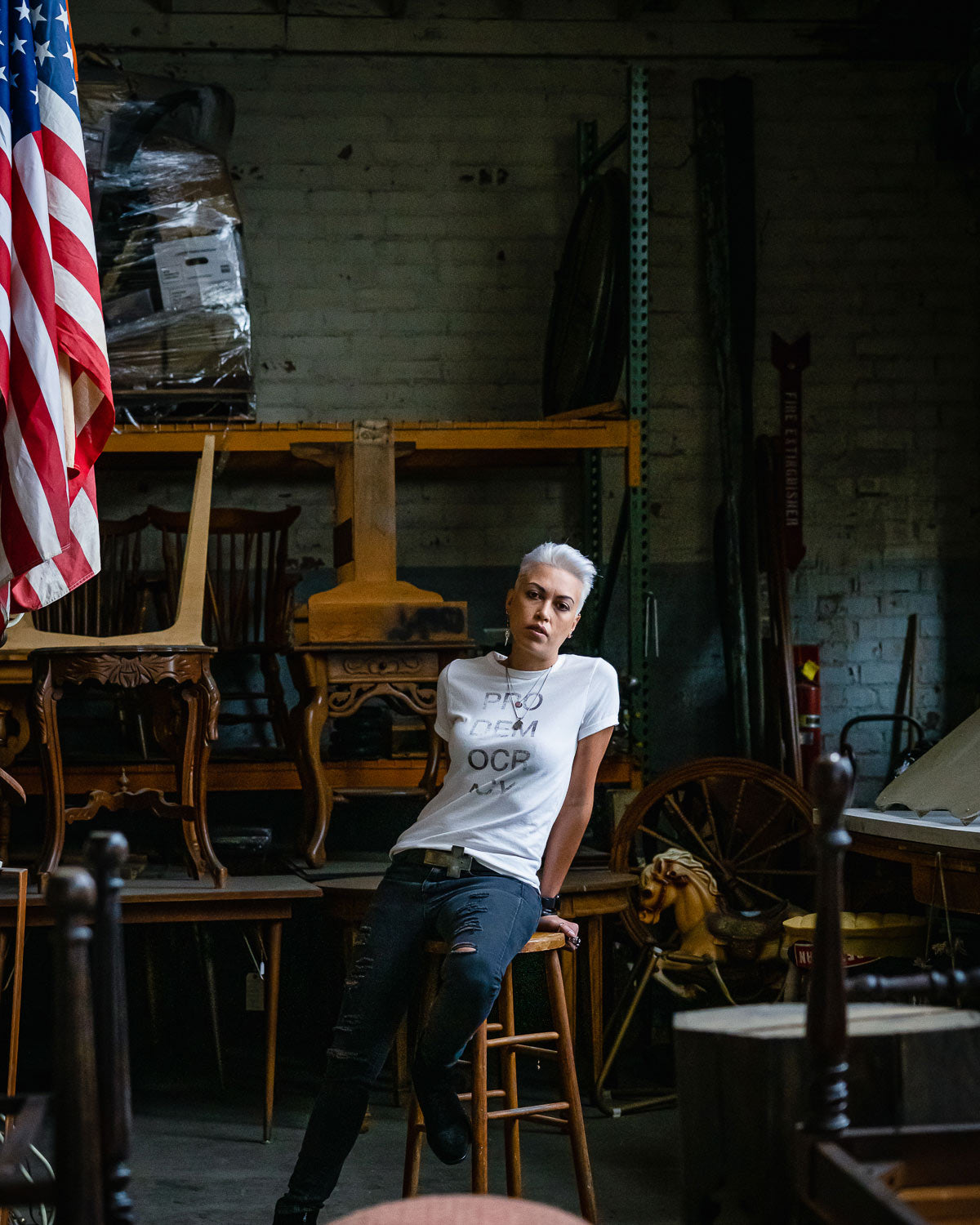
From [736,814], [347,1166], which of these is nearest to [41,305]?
[347,1166]

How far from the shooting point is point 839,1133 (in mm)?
1406

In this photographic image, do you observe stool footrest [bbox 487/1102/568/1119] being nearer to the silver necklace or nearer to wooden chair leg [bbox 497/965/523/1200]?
wooden chair leg [bbox 497/965/523/1200]

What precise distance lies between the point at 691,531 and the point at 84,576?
3.50 metres

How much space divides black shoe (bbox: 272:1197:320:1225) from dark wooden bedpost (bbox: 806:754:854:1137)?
1.50m

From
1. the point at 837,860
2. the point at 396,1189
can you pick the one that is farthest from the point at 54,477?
the point at 396,1189

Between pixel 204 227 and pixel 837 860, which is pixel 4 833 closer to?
pixel 204 227

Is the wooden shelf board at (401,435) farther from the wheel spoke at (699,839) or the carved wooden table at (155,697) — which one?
the wheel spoke at (699,839)

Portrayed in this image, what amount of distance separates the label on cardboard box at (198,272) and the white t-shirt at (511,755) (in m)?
2.26

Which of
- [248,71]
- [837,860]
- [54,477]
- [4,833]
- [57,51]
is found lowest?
[4,833]

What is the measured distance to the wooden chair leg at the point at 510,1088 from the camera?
293 cm

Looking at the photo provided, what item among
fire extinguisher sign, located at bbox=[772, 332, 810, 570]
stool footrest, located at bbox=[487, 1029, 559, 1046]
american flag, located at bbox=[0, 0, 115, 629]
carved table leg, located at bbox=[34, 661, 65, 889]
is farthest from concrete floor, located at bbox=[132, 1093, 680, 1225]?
fire extinguisher sign, located at bbox=[772, 332, 810, 570]

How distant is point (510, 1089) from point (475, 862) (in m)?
0.58

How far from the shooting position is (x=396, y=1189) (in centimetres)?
329

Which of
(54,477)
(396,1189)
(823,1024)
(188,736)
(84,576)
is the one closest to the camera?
(823,1024)
